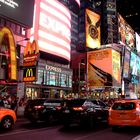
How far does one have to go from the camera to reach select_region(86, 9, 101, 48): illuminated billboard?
64875 mm

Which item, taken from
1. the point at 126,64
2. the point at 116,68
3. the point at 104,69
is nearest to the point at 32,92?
the point at 104,69

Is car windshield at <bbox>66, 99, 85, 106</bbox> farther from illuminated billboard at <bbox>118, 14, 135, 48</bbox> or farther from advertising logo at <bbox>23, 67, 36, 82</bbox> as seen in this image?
illuminated billboard at <bbox>118, 14, 135, 48</bbox>

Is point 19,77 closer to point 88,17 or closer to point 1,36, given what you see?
point 1,36

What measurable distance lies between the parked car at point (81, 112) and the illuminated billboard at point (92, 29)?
4988 cm

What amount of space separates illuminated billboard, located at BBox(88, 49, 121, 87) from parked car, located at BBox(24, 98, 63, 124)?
177 ft

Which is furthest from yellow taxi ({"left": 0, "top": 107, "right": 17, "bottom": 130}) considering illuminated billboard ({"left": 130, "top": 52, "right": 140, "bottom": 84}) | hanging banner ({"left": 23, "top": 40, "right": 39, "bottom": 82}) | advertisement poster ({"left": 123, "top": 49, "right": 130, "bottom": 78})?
illuminated billboard ({"left": 130, "top": 52, "right": 140, "bottom": 84})

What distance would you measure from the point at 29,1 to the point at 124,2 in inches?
3226

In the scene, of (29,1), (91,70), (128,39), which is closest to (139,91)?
(128,39)

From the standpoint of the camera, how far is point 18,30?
40.9 meters

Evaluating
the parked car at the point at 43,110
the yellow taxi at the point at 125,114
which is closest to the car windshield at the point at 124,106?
the yellow taxi at the point at 125,114

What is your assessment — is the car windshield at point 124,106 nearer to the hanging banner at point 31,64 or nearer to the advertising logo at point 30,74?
the hanging banner at point 31,64

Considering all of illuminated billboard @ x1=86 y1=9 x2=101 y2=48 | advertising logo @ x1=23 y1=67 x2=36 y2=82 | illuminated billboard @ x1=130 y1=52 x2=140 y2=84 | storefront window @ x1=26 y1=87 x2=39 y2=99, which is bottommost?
storefront window @ x1=26 y1=87 x2=39 y2=99

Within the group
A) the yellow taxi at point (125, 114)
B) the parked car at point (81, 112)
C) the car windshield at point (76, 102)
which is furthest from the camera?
the car windshield at point (76, 102)

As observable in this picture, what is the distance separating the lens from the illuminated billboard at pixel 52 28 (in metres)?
48.1
